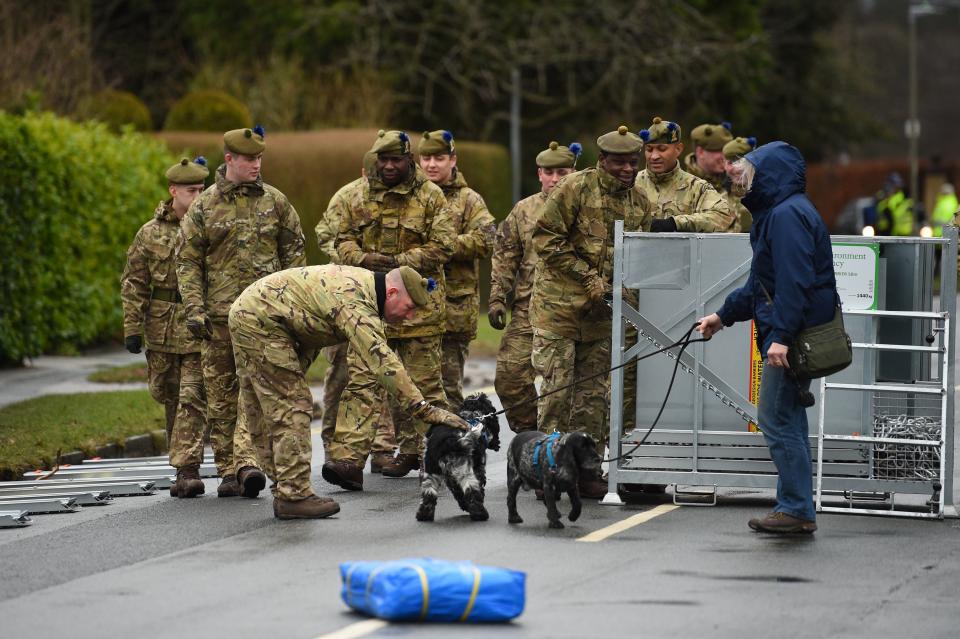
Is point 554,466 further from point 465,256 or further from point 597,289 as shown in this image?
point 465,256

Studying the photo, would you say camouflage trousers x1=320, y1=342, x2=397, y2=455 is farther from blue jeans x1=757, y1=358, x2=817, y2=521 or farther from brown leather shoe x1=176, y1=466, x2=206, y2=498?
blue jeans x1=757, y1=358, x2=817, y2=521

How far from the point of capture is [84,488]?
37.6 ft

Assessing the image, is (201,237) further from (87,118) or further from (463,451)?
(87,118)

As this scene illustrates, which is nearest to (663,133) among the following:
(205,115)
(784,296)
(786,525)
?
(784,296)

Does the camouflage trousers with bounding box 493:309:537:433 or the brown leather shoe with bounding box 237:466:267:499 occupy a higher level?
the camouflage trousers with bounding box 493:309:537:433

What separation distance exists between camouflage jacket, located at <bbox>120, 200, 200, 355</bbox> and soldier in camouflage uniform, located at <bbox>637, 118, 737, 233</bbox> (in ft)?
11.0

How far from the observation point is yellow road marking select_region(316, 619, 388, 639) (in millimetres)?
6805

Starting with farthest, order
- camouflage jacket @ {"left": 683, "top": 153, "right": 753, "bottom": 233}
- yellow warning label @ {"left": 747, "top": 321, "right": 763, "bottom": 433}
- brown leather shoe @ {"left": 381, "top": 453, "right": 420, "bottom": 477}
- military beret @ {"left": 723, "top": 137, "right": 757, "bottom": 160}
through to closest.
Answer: military beret @ {"left": 723, "top": 137, "right": 757, "bottom": 160}, camouflage jacket @ {"left": 683, "top": 153, "right": 753, "bottom": 233}, brown leather shoe @ {"left": 381, "top": 453, "right": 420, "bottom": 477}, yellow warning label @ {"left": 747, "top": 321, "right": 763, "bottom": 433}

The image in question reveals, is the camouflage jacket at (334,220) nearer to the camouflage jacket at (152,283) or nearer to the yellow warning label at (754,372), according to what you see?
the camouflage jacket at (152,283)

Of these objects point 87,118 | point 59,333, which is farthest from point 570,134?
point 59,333

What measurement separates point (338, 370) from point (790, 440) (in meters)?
4.29

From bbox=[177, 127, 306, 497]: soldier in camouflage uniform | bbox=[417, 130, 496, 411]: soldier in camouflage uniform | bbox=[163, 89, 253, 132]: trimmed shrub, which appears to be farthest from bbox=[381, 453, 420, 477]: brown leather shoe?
bbox=[163, 89, 253, 132]: trimmed shrub

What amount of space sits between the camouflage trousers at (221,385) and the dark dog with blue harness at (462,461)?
194 centimetres

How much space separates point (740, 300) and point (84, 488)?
496 centimetres
